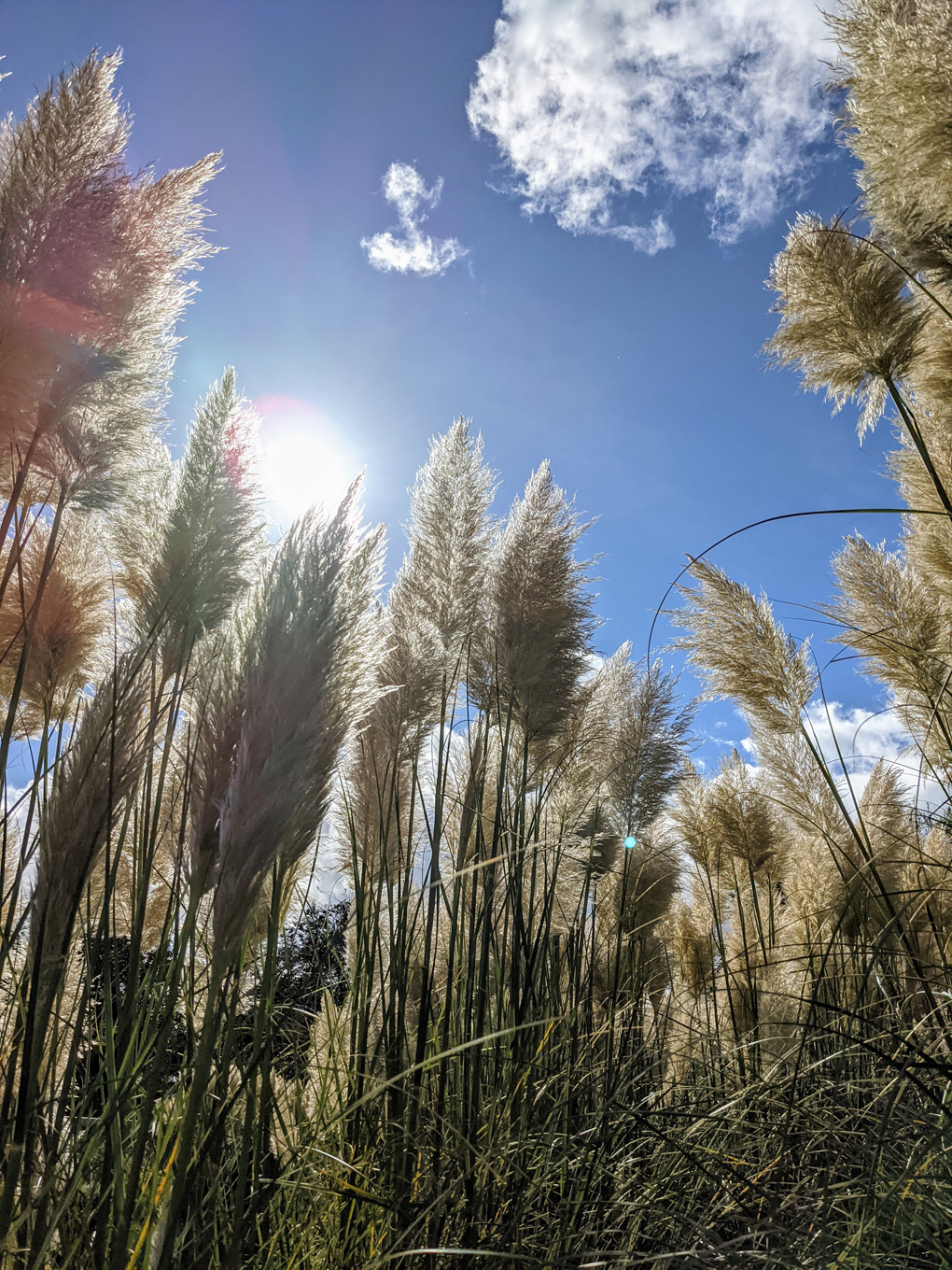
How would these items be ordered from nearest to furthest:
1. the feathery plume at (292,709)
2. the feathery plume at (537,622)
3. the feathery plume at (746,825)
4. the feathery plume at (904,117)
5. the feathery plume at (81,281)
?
the feathery plume at (292,709) → the feathery plume at (81,281) → the feathery plume at (904,117) → the feathery plume at (537,622) → the feathery plume at (746,825)

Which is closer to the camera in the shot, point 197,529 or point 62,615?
point 197,529

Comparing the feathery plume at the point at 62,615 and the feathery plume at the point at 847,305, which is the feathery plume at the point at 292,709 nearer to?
the feathery plume at the point at 62,615

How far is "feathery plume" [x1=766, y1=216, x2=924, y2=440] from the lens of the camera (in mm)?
2885

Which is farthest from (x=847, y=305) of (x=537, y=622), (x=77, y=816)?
(x=77, y=816)

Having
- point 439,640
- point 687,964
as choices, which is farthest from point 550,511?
point 687,964

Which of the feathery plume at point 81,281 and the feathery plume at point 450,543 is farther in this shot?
the feathery plume at point 450,543

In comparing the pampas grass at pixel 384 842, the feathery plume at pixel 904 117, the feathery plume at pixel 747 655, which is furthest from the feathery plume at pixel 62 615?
the feathery plume at pixel 904 117

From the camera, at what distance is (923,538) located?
9.96 feet

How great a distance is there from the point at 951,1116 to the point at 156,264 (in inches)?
117

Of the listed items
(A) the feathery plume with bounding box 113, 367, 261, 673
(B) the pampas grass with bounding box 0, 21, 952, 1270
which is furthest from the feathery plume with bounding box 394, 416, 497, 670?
(A) the feathery plume with bounding box 113, 367, 261, 673

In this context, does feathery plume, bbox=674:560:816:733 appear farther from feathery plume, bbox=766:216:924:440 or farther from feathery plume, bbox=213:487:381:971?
feathery plume, bbox=213:487:381:971

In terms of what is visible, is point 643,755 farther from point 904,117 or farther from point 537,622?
point 904,117

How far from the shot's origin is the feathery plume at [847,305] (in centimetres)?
288

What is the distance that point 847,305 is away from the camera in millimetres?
2879
